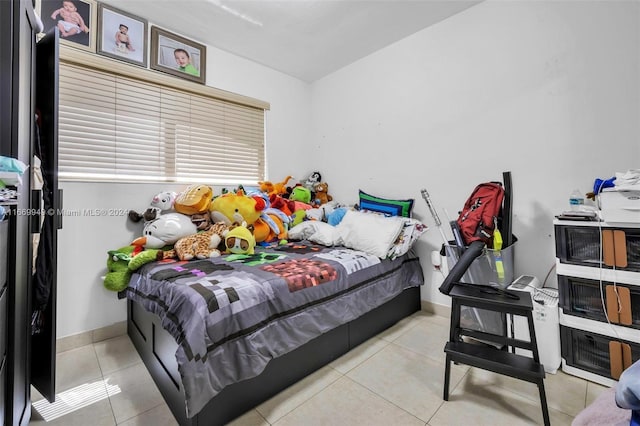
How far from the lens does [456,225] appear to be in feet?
6.12

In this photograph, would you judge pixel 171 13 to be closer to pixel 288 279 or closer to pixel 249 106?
pixel 249 106

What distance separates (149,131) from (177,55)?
704mm

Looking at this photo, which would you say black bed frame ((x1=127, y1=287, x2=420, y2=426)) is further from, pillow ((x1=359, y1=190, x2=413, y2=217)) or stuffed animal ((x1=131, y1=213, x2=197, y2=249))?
pillow ((x1=359, y1=190, x2=413, y2=217))

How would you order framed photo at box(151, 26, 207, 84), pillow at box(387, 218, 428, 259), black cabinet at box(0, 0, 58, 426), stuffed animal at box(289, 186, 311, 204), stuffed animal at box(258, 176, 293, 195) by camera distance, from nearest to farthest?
black cabinet at box(0, 0, 58, 426) < pillow at box(387, 218, 428, 259) < framed photo at box(151, 26, 207, 84) < stuffed animal at box(258, 176, 293, 195) < stuffed animal at box(289, 186, 311, 204)

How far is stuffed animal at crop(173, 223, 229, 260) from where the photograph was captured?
1.84 m

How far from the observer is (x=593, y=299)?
147 cm

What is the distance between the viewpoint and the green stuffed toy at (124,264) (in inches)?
68.9

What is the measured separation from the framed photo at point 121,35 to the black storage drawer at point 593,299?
326 centimetres

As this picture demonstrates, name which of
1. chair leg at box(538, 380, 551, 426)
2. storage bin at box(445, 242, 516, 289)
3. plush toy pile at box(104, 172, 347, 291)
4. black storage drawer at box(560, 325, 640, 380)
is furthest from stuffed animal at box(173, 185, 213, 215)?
black storage drawer at box(560, 325, 640, 380)

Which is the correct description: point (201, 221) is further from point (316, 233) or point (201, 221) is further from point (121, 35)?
point (121, 35)

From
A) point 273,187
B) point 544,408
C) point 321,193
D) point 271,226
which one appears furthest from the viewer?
point 321,193

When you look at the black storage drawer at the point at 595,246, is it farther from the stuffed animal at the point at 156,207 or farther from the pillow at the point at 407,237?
the stuffed animal at the point at 156,207

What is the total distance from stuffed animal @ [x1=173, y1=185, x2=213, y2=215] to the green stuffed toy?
36 centimetres

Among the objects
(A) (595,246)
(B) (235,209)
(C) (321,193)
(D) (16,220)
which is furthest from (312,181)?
(D) (16,220)
